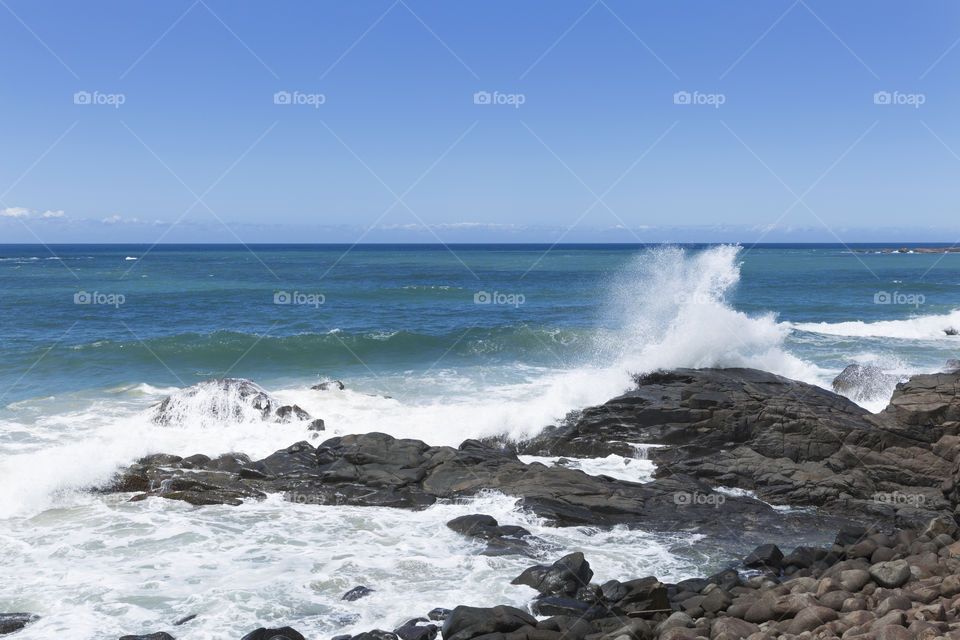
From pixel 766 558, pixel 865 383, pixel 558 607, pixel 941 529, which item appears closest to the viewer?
pixel 558 607

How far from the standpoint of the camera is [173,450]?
535 inches

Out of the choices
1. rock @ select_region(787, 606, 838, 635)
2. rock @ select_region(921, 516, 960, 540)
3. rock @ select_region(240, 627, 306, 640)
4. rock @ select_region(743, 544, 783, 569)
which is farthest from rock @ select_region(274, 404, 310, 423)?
rock @ select_region(921, 516, 960, 540)

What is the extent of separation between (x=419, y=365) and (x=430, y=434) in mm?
8869

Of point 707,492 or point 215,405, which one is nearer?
point 707,492

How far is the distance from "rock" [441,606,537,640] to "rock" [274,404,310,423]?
8819 millimetres

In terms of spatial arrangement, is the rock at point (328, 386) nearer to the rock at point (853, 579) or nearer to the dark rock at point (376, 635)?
the dark rock at point (376, 635)

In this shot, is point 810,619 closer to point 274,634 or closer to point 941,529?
point 941,529

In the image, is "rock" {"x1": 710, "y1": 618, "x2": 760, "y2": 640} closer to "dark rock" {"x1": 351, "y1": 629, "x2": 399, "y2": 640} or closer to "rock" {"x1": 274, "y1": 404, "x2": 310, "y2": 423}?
"dark rock" {"x1": 351, "y1": 629, "x2": 399, "y2": 640}

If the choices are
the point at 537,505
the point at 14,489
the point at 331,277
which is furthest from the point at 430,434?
the point at 331,277

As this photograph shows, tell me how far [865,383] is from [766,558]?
10204 millimetres

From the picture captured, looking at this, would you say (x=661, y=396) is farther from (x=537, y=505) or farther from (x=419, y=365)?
(x=419, y=365)

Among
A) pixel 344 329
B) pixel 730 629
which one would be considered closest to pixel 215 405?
pixel 730 629

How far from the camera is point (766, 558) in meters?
8.87

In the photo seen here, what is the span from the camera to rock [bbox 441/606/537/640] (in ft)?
23.2
